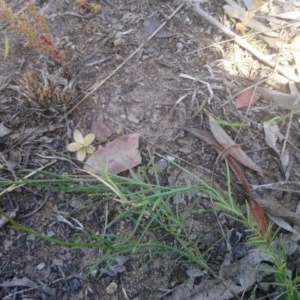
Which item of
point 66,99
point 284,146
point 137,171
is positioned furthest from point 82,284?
point 284,146

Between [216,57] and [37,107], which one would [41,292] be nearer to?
[37,107]

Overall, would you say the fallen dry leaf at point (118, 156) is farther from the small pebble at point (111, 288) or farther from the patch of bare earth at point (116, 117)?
the small pebble at point (111, 288)

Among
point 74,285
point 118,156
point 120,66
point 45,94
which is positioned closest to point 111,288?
point 74,285

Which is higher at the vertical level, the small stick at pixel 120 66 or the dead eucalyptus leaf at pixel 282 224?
the small stick at pixel 120 66

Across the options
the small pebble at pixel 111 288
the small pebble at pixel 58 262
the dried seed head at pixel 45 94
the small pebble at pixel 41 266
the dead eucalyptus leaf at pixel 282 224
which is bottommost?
the dead eucalyptus leaf at pixel 282 224

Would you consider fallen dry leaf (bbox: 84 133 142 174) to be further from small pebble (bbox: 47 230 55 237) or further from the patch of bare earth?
small pebble (bbox: 47 230 55 237)

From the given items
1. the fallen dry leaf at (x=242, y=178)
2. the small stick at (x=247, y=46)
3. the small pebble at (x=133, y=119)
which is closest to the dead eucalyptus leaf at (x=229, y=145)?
the fallen dry leaf at (x=242, y=178)
